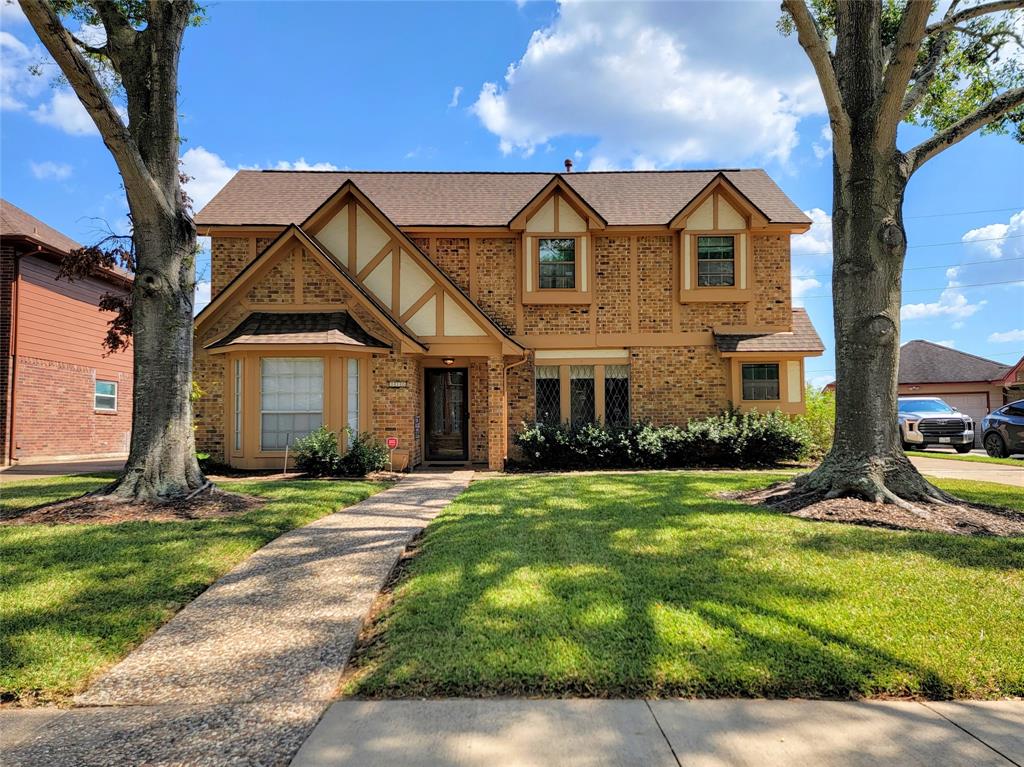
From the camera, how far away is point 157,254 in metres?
7.61

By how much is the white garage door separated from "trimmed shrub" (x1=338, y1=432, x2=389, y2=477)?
105 feet

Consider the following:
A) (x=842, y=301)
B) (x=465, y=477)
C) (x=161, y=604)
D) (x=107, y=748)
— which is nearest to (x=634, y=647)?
(x=107, y=748)

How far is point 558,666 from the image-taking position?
301 centimetres

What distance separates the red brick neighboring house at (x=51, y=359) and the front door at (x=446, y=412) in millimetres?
7398

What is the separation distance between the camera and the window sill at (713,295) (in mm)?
14000

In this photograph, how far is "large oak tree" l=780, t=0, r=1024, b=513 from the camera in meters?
6.83

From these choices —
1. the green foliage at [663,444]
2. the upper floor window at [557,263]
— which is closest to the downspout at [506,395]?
the green foliage at [663,444]

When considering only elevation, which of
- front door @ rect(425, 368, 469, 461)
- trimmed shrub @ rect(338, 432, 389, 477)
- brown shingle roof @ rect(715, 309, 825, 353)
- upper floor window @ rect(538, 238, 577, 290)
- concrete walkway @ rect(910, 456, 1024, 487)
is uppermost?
upper floor window @ rect(538, 238, 577, 290)

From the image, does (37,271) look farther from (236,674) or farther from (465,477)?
(236,674)

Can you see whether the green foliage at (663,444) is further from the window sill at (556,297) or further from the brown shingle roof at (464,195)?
the brown shingle roof at (464,195)

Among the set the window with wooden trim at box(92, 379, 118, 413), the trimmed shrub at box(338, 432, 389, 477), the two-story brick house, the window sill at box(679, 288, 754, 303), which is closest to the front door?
the two-story brick house

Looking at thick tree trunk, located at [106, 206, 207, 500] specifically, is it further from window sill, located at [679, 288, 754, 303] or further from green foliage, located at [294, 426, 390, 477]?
window sill, located at [679, 288, 754, 303]

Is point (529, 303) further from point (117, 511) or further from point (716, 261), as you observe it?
point (117, 511)

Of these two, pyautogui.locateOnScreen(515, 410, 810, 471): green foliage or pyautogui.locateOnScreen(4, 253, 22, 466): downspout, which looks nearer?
pyautogui.locateOnScreen(515, 410, 810, 471): green foliage
